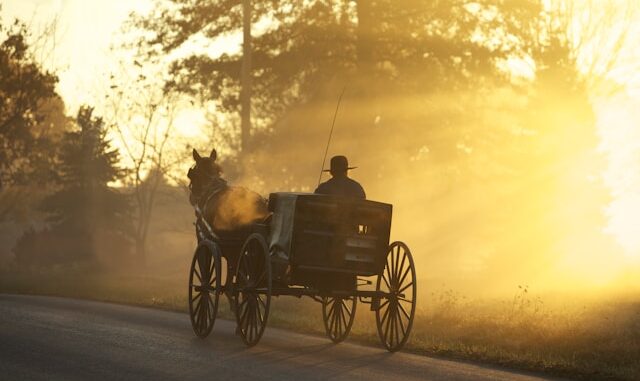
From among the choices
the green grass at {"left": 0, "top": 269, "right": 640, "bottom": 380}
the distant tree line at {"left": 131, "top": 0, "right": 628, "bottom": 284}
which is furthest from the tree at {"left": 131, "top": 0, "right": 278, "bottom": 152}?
the green grass at {"left": 0, "top": 269, "right": 640, "bottom": 380}

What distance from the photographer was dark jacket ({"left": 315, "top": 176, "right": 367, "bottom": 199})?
13.7 metres

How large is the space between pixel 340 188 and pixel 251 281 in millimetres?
1690

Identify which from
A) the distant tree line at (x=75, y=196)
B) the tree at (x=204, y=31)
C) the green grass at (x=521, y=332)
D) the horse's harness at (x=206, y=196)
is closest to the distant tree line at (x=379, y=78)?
the tree at (x=204, y=31)

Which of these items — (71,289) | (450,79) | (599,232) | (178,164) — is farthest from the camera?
(178,164)

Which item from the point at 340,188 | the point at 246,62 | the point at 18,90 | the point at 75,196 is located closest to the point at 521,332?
the point at 340,188

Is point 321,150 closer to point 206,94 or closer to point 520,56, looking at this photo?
point 206,94

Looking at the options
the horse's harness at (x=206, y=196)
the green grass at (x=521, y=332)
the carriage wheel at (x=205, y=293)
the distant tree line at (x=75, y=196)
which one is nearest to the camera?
the green grass at (x=521, y=332)

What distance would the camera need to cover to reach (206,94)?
32.8 meters

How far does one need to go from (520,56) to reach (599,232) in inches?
615

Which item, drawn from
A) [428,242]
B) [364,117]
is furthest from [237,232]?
[428,242]

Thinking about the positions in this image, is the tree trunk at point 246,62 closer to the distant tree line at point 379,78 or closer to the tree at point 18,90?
the distant tree line at point 379,78

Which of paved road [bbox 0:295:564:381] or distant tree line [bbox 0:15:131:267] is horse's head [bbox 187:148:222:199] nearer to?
paved road [bbox 0:295:564:381]

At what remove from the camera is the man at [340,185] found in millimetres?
13680

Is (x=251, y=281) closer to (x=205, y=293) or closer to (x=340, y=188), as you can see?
(x=205, y=293)
